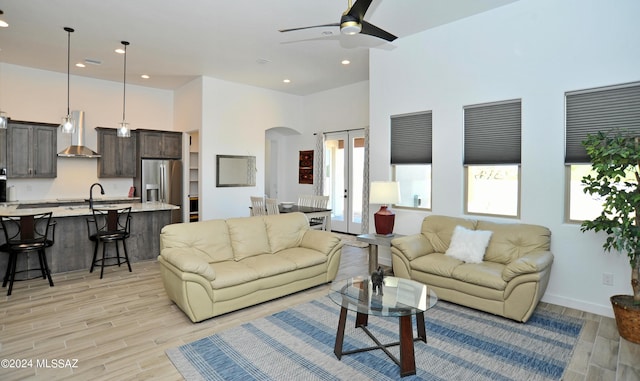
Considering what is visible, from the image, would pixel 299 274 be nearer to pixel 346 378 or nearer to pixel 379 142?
pixel 346 378

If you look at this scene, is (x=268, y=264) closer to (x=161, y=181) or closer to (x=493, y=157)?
(x=493, y=157)

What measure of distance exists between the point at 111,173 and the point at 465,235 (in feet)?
23.7

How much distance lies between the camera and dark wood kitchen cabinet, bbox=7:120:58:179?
6.37 m

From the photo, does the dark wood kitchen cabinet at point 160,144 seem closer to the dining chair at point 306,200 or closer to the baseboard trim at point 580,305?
the dining chair at point 306,200

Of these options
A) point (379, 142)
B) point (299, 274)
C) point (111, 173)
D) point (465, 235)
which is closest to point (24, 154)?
point (111, 173)

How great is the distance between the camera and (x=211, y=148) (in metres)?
7.42

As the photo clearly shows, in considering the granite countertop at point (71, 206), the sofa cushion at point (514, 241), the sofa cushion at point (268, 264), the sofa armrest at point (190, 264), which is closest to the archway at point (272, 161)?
the granite countertop at point (71, 206)

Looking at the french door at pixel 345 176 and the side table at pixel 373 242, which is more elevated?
the french door at pixel 345 176

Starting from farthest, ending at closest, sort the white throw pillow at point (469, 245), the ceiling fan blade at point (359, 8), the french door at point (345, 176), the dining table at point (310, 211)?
the french door at point (345, 176) → the dining table at point (310, 211) → the white throw pillow at point (469, 245) → the ceiling fan blade at point (359, 8)

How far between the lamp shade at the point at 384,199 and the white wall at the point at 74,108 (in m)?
6.09

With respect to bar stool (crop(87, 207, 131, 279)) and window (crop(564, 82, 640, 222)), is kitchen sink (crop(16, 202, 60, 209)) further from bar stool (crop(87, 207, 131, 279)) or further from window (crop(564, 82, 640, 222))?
window (crop(564, 82, 640, 222))

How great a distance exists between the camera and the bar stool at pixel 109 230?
4.92 metres

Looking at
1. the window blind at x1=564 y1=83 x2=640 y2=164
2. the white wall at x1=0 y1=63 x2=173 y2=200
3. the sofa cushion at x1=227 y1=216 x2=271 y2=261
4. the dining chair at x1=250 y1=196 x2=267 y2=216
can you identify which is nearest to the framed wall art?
the dining chair at x1=250 y1=196 x2=267 y2=216

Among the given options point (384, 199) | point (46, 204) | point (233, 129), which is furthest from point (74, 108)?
point (384, 199)
